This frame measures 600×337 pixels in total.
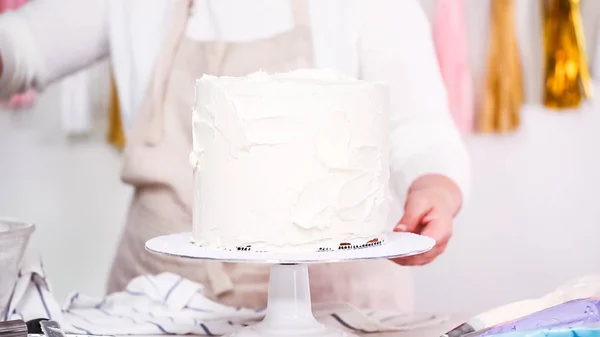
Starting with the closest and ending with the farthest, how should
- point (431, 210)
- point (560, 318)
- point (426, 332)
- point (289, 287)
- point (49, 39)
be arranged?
point (560, 318) < point (289, 287) < point (426, 332) < point (431, 210) < point (49, 39)

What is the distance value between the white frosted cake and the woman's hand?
39 centimetres

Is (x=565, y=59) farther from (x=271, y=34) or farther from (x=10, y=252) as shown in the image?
(x=10, y=252)

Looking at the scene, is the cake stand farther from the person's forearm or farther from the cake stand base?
the person's forearm

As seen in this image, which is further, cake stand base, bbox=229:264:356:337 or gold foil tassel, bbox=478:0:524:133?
gold foil tassel, bbox=478:0:524:133

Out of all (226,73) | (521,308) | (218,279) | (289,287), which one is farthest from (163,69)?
(521,308)

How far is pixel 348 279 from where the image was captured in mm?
1510

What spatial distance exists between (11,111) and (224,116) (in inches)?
30.6

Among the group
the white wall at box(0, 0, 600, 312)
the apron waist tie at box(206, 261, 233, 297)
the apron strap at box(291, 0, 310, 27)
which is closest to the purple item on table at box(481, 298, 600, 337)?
the white wall at box(0, 0, 600, 312)

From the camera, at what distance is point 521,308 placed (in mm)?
1067

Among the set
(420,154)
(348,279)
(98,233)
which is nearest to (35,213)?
(98,233)

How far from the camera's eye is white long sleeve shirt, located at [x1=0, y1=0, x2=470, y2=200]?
1.51 metres

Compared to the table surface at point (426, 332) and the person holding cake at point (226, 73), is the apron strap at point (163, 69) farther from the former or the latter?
the table surface at point (426, 332)

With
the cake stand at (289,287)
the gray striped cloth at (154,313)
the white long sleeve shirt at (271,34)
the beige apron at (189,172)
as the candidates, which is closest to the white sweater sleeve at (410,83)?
the white long sleeve shirt at (271,34)

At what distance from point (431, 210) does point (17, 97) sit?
2.63 feet
